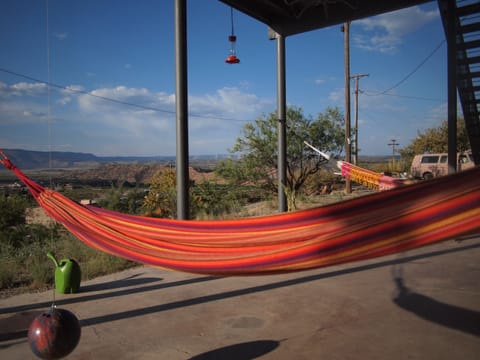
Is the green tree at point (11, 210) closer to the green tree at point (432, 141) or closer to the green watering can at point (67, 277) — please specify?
the green watering can at point (67, 277)

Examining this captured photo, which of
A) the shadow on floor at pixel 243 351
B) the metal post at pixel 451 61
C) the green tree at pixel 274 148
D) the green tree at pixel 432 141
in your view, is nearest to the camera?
the shadow on floor at pixel 243 351

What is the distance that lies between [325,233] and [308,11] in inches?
164

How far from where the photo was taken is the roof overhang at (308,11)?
4309 mm

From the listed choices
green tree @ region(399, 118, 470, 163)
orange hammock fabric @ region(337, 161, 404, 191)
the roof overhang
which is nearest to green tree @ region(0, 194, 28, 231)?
the roof overhang

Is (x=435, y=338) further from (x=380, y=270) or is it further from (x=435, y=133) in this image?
(x=435, y=133)

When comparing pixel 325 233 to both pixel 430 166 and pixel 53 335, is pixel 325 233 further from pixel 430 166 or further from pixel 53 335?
pixel 430 166

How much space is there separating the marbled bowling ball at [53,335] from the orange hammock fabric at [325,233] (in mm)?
513

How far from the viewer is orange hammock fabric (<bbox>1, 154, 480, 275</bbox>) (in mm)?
1362

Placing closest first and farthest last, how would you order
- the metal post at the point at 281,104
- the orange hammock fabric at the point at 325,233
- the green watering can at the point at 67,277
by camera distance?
the orange hammock fabric at the point at 325,233 → the green watering can at the point at 67,277 → the metal post at the point at 281,104

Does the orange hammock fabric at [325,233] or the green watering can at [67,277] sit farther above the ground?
the orange hammock fabric at [325,233]

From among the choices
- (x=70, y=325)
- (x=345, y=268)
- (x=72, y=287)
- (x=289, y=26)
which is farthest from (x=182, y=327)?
(x=289, y=26)

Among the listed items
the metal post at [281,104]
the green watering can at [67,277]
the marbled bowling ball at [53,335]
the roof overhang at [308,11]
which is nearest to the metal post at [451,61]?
the roof overhang at [308,11]

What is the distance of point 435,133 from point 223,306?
71.3 feet

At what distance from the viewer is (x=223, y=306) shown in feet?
8.94
